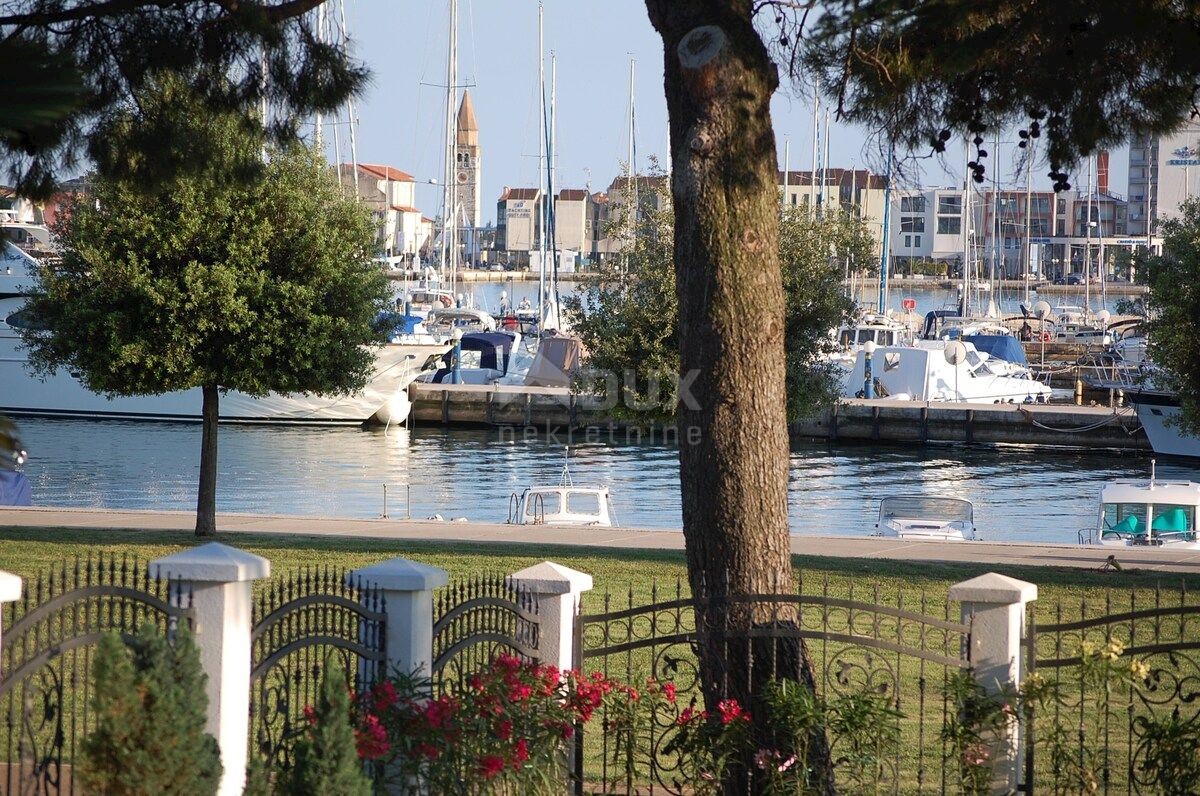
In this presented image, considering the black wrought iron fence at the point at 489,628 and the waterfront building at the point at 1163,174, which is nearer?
the black wrought iron fence at the point at 489,628

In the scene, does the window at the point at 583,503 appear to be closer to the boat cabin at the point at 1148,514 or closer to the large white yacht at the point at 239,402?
the boat cabin at the point at 1148,514

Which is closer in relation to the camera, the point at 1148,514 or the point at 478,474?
the point at 1148,514

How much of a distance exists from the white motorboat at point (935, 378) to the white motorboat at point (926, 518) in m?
24.2

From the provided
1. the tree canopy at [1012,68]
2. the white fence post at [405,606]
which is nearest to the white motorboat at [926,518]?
the tree canopy at [1012,68]

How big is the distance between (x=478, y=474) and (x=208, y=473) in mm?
19607

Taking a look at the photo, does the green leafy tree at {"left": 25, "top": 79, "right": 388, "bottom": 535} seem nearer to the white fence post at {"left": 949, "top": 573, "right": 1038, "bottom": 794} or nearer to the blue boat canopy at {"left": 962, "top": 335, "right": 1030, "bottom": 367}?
the white fence post at {"left": 949, "top": 573, "right": 1038, "bottom": 794}

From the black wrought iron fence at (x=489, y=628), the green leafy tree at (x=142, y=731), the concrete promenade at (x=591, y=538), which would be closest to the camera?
the green leafy tree at (x=142, y=731)

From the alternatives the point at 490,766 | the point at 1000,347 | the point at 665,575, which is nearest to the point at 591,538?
the point at 665,575

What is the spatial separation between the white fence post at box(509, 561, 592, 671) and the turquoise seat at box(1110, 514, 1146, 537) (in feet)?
58.9

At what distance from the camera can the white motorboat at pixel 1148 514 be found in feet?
73.7

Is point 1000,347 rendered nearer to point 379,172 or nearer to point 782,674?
point 782,674

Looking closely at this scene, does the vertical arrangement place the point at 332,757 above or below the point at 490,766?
above

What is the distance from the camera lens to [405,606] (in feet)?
22.9

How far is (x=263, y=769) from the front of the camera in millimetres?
5789
